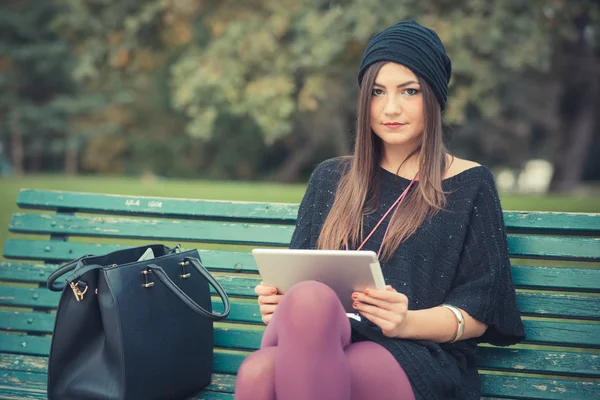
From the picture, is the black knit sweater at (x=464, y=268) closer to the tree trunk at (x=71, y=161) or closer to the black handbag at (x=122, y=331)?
the black handbag at (x=122, y=331)

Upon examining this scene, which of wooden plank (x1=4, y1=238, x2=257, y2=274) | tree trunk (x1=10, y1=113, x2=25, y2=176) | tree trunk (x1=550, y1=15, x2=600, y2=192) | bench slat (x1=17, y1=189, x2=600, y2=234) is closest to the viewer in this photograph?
bench slat (x1=17, y1=189, x2=600, y2=234)

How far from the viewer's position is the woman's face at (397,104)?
278 cm

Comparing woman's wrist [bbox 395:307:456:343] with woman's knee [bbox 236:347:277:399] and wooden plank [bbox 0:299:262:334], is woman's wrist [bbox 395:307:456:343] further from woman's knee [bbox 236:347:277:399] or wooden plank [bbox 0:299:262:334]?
wooden plank [bbox 0:299:262:334]

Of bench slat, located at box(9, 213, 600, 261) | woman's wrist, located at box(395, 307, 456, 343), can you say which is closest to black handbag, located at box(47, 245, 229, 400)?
bench slat, located at box(9, 213, 600, 261)

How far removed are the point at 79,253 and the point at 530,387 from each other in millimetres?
1984

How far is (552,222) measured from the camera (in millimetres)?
3016

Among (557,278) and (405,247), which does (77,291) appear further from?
(557,278)

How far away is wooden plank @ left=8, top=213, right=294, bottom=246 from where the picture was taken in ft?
11.2

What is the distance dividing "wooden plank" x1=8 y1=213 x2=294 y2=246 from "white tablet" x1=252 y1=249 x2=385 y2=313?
2.61 feet

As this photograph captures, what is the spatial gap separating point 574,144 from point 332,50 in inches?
341

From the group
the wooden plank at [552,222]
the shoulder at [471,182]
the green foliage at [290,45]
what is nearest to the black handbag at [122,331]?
the shoulder at [471,182]

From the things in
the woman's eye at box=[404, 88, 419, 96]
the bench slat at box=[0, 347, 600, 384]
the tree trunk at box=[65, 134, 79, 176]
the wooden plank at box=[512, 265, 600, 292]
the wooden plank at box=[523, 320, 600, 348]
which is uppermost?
the woman's eye at box=[404, 88, 419, 96]

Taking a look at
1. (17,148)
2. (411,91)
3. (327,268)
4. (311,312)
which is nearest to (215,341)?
(327,268)

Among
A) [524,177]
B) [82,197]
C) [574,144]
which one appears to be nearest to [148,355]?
[82,197]
